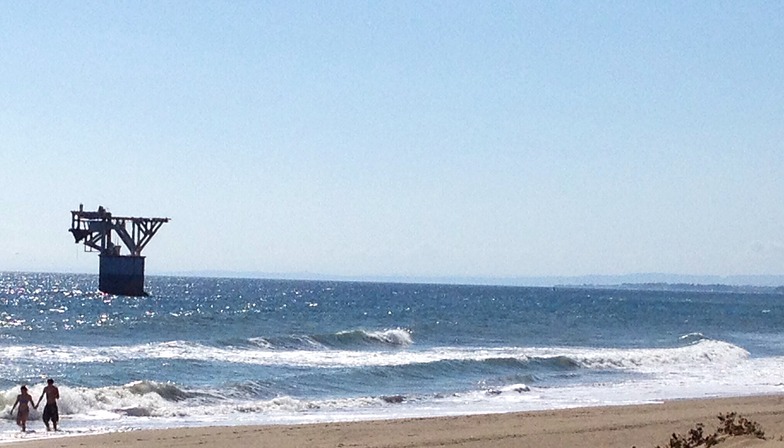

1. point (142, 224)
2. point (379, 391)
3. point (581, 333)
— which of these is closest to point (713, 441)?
point (379, 391)

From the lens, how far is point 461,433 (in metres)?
15.9

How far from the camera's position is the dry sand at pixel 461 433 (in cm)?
1476

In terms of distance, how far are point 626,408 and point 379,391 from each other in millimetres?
6658

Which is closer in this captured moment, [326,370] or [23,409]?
[23,409]

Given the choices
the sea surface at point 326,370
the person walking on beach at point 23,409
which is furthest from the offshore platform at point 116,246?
the person walking on beach at point 23,409

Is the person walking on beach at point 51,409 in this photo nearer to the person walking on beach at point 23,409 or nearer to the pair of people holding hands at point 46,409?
the pair of people holding hands at point 46,409

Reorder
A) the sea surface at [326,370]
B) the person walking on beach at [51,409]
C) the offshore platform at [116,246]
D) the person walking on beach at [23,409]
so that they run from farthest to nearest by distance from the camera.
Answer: the offshore platform at [116,246] → the sea surface at [326,370] → the person walking on beach at [23,409] → the person walking on beach at [51,409]

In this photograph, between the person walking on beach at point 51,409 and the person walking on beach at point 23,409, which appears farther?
the person walking on beach at point 23,409

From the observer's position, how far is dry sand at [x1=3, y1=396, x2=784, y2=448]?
14758mm

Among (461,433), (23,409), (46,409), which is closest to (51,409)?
(46,409)

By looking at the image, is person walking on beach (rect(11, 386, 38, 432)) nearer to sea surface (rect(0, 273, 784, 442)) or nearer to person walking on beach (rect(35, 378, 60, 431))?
sea surface (rect(0, 273, 784, 442))

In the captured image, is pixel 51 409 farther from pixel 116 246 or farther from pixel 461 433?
pixel 116 246

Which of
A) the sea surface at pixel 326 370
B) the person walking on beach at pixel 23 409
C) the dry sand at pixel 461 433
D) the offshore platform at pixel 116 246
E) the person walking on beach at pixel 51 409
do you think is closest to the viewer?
the dry sand at pixel 461 433

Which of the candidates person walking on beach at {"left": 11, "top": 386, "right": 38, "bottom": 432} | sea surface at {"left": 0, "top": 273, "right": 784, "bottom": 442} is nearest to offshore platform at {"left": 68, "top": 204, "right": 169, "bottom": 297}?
sea surface at {"left": 0, "top": 273, "right": 784, "bottom": 442}
